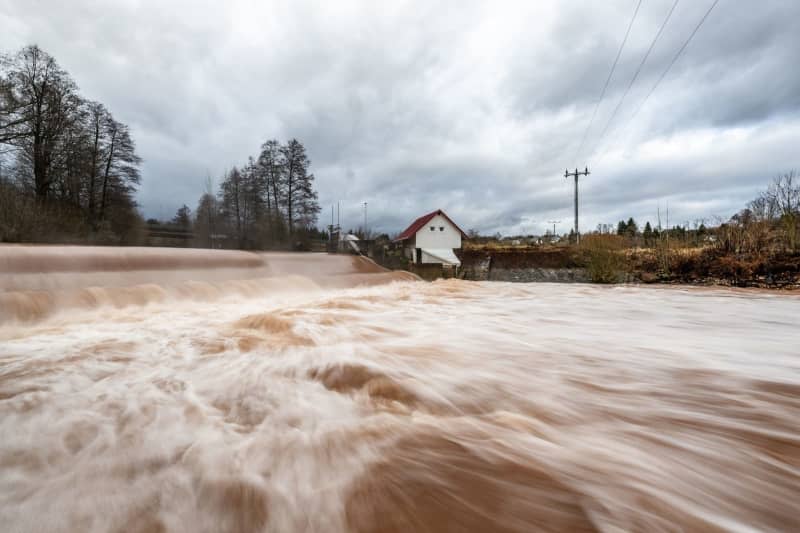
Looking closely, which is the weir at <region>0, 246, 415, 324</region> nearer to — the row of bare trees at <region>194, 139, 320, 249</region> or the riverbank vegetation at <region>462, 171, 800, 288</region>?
the riverbank vegetation at <region>462, 171, 800, 288</region>

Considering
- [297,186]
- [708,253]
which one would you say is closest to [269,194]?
[297,186]

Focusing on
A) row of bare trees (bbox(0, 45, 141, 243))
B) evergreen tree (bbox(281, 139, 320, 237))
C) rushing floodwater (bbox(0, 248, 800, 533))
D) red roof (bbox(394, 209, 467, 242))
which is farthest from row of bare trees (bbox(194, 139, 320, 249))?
rushing floodwater (bbox(0, 248, 800, 533))

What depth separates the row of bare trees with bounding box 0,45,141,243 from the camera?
1028 centimetres

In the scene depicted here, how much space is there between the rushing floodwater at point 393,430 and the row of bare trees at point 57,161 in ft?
37.0

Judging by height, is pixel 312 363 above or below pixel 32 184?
below

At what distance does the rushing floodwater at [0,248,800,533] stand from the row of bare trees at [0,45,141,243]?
11274 millimetres

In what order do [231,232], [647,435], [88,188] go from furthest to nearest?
[231,232] → [88,188] → [647,435]

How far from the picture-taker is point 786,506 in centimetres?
76

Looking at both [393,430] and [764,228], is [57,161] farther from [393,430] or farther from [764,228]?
[764,228]

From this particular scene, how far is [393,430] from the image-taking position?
3.72 feet

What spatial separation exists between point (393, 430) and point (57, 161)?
20.1 m

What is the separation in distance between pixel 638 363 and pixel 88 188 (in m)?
23.2

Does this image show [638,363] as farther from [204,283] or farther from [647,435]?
[204,283]

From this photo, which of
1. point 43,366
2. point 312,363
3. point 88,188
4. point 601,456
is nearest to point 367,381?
point 312,363
